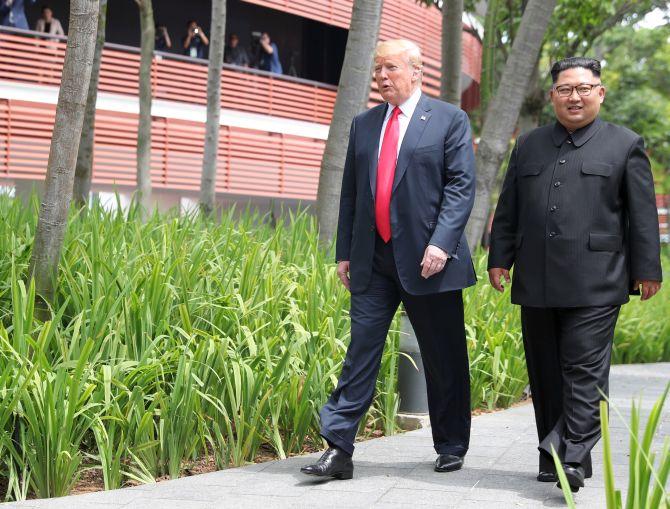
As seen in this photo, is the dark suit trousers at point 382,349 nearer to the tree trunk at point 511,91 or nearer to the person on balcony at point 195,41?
the tree trunk at point 511,91

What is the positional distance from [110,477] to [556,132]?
8.30 feet

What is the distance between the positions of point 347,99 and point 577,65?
462 cm

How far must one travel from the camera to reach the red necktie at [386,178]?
543 cm

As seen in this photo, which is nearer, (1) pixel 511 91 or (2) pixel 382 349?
(2) pixel 382 349

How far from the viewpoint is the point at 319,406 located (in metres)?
6.08

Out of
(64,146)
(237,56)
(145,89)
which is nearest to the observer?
(64,146)

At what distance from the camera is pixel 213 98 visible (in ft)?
47.1

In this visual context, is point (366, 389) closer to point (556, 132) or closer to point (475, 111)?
point (556, 132)

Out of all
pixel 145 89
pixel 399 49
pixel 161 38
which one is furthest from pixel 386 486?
pixel 161 38

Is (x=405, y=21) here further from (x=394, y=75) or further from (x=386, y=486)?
(x=386, y=486)

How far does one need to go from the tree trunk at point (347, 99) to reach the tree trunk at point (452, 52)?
2.14 metres

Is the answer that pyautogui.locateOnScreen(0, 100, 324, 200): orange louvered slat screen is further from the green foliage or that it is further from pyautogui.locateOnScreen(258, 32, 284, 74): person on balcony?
the green foliage

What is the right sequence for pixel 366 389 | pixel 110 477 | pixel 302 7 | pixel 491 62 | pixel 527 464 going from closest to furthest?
pixel 110 477 → pixel 366 389 → pixel 527 464 → pixel 491 62 → pixel 302 7

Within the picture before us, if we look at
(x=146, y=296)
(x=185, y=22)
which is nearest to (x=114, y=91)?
(x=185, y=22)
